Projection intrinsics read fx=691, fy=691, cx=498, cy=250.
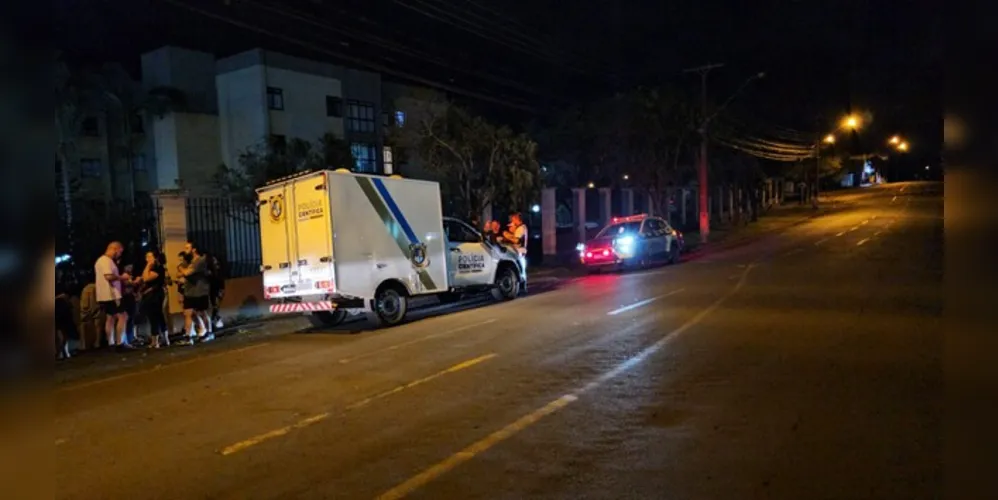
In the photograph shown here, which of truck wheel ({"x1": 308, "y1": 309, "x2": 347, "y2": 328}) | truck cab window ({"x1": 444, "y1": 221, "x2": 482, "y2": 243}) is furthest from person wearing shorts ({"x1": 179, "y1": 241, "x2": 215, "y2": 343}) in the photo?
truck cab window ({"x1": 444, "y1": 221, "x2": 482, "y2": 243})

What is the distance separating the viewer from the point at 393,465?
207 inches

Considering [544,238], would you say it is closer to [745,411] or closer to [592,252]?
[592,252]

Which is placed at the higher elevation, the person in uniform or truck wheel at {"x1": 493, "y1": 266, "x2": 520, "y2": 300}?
the person in uniform

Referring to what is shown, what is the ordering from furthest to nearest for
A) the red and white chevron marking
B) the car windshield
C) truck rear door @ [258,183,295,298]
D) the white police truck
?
the car windshield
truck rear door @ [258,183,295,298]
the red and white chevron marking
the white police truck

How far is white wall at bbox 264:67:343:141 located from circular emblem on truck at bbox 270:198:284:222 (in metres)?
26.2

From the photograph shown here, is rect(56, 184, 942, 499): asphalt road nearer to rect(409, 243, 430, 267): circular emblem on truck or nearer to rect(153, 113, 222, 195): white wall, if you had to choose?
rect(409, 243, 430, 267): circular emblem on truck

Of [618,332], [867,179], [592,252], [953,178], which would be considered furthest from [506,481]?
[867,179]

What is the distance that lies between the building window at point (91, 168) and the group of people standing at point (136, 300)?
30.6 m

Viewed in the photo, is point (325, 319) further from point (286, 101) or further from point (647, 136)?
point (286, 101)

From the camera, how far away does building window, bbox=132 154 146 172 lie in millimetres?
40312

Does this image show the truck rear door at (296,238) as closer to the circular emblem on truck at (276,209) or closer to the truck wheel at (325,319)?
the circular emblem on truck at (276,209)

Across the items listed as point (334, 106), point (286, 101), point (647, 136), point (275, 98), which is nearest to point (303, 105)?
point (286, 101)

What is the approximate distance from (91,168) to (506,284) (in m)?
32.8

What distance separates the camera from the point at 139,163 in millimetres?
40656
